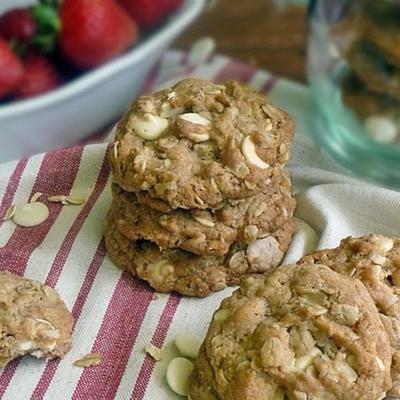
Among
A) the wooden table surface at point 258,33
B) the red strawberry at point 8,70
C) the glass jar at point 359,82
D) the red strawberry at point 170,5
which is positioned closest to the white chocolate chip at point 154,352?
the glass jar at point 359,82

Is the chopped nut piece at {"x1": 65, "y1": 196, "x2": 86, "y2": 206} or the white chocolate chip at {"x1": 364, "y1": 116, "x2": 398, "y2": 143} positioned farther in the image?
the white chocolate chip at {"x1": 364, "y1": 116, "x2": 398, "y2": 143}

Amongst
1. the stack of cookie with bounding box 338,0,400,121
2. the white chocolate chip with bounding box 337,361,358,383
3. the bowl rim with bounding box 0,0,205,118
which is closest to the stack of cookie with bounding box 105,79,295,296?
the white chocolate chip with bounding box 337,361,358,383

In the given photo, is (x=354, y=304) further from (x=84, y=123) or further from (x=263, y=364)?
(x=84, y=123)

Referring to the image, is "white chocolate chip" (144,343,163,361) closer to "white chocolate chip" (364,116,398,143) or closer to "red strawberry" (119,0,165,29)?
"white chocolate chip" (364,116,398,143)

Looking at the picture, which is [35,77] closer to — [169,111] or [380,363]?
[169,111]

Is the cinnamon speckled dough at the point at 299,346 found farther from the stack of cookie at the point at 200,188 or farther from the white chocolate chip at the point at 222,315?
the stack of cookie at the point at 200,188
